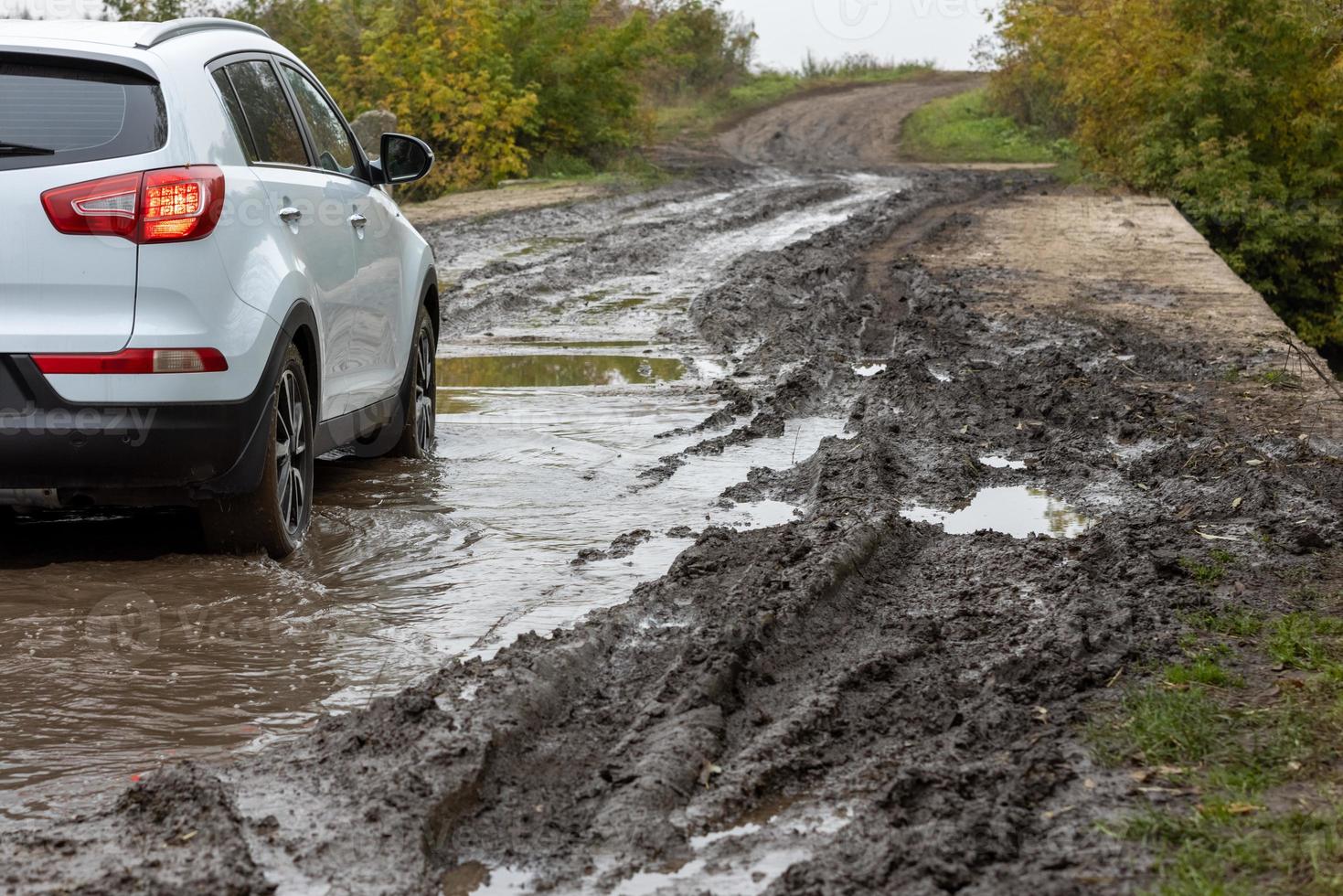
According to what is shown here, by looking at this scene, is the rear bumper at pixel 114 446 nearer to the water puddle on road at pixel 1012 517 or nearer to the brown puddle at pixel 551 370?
the water puddle on road at pixel 1012 517

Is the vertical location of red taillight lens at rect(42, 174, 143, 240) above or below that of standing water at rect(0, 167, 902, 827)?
above

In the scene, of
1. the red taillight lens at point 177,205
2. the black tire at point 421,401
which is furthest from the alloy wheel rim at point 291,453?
the black tire at point 421,401

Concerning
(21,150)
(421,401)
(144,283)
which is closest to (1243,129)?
(421,401)

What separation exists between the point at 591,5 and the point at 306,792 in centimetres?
2914

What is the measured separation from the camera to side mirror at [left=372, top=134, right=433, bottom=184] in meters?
6.52

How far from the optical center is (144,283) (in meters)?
4.61

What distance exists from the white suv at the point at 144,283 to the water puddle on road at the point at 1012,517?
2.42m

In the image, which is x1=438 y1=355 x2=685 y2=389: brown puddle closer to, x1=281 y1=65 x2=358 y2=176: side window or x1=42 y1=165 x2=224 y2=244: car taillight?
x1=281 y1=65 x2=358 y2=176: side window

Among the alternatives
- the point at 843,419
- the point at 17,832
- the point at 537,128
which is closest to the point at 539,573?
the point at 17,832

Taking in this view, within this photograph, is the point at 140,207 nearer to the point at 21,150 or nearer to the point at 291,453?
the point at 21,150

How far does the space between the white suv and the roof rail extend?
1cm

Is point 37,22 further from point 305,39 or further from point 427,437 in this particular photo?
point 305,39

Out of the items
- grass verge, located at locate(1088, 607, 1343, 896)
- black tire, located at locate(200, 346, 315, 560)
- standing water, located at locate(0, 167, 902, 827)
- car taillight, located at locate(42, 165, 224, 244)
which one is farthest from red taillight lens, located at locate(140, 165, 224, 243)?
grass verge, located at locate(1088, 607, 1343, 896)

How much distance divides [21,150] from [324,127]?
6.14ft
